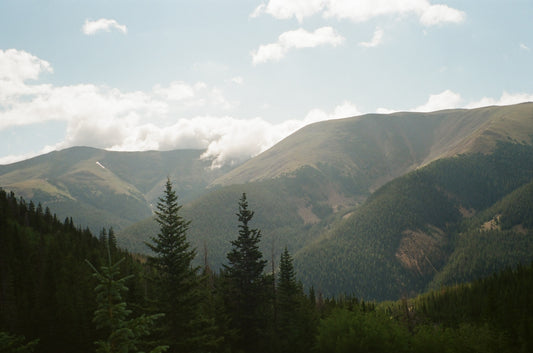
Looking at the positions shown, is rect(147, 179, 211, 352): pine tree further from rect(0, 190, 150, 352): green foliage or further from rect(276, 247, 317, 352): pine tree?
rect(276, 247, 317, 352): pine tree

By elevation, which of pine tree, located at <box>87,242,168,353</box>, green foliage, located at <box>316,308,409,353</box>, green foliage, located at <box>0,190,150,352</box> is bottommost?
green foliage, located at <box>316,308,409,353</box>

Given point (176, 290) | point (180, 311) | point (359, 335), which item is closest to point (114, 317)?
point (176, 290)

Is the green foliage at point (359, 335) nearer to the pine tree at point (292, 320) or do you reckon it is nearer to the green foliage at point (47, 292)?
the pine tree at point (292, 320)

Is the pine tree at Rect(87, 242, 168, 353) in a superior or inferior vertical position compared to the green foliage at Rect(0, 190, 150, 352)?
superior

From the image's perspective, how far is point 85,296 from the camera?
71812mm

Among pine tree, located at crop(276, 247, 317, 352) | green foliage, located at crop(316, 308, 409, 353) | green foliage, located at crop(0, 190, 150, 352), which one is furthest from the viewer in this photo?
green foliage, located at crop(0, 190, 150, 352)

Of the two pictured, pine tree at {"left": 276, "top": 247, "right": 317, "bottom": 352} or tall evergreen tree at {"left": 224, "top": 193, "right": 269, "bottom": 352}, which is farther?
pine tree at {"left": 276, "top": 247, "right": 317, "bottom": 352}

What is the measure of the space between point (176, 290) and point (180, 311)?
1885 mm

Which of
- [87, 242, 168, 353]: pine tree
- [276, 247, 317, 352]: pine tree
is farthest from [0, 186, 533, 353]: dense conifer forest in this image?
[276, 247, 317, 352]: pine tree

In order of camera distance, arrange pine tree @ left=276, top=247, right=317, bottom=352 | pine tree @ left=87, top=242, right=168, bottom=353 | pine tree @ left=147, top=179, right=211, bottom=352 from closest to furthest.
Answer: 1. pine tree @ left=87, top=242, right=168, bottom=353
2. pine tree @ left=147, top=179, right=211, bottom=352
3. pine tree @ left=276, top=247, right=317, bottom=352

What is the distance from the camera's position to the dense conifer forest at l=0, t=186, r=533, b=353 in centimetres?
1952

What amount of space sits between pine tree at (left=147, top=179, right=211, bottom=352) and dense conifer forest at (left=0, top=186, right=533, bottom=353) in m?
0.09

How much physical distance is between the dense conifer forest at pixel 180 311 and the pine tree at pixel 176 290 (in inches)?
3.6

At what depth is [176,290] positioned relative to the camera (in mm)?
32312
